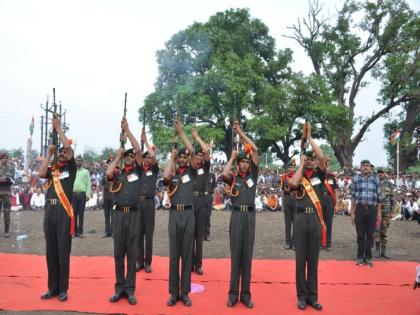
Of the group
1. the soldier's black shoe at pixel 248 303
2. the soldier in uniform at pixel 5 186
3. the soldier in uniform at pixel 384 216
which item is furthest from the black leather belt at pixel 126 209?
the soldier in uniform at pixel 5 186

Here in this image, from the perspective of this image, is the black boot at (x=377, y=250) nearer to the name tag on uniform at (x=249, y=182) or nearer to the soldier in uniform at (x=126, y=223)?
the name tag on uniform at (x=249, y=182)

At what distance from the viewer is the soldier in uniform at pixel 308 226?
567cm

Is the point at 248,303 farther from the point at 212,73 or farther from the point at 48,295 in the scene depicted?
the point at 212,73

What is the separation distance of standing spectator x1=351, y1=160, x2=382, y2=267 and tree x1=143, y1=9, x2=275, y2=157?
1995 centimetres

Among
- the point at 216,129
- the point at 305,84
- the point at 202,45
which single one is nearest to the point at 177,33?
the point at 202,45

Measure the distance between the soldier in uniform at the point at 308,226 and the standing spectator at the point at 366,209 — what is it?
110 inches

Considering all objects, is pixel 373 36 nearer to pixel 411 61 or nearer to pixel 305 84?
pixel 411 61

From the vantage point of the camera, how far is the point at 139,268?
739 centimetres

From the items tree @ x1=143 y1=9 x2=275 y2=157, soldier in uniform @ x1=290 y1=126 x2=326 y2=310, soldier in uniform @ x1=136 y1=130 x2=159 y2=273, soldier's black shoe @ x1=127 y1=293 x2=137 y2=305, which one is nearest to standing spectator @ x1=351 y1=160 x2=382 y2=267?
soldier in uniform @ x1=290 y1=126 x2=326 y2=310

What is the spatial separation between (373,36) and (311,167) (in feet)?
92.8

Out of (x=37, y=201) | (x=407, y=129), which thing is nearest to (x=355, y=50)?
(x=407, y=129)

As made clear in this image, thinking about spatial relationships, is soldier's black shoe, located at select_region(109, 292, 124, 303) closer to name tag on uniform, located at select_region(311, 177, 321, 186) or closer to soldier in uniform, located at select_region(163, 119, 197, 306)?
soldier in uniform, located at select_region(163, 119, 197, 306)

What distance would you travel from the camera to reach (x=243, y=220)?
18.9 feet

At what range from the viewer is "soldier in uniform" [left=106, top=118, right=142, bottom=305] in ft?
18.9
